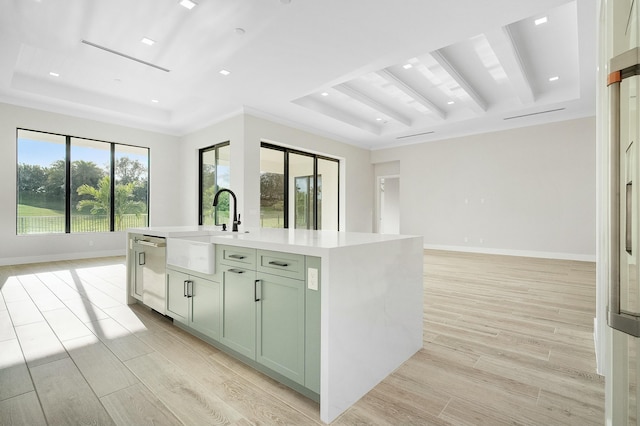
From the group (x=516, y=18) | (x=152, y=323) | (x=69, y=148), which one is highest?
(x=516, y=18)

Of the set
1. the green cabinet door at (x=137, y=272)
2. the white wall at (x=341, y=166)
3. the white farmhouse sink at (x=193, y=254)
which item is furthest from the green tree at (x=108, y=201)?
the white farmhouse sink at (x=193, y=254)

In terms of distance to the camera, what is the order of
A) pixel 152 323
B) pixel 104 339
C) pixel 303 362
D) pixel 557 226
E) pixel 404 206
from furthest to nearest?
pixel 404 206, pixel 557 226, pixel 152 323, pixel 104 339, pixel 303 362

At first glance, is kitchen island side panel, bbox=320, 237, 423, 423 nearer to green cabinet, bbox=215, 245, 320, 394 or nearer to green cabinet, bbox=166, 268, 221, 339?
green cabinet, bbox=215, 245, 320, 394

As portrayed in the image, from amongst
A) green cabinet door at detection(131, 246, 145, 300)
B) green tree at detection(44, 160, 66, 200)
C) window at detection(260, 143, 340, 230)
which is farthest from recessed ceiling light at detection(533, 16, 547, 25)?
green tree at detection(44, 160, 66, 200)

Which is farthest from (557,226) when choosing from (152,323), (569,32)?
(152,323)

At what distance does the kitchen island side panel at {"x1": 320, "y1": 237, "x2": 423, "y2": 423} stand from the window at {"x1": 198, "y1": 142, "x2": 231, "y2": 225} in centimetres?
527

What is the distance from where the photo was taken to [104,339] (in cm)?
247

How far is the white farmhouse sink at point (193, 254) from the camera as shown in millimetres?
2285

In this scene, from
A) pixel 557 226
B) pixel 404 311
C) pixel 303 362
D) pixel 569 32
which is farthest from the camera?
pixel 557 226

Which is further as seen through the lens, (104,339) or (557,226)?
(557,226)

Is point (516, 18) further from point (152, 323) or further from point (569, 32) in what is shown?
point (152, 323)

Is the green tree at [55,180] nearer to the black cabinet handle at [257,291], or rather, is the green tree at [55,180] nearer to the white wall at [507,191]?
the black cabinet handle at [257,291]

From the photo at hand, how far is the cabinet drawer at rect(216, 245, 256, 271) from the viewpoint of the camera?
197 centimetres

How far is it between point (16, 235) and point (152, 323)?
5.04 metres
